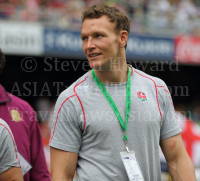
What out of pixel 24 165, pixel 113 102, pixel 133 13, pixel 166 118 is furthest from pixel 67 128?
pixel 133 13

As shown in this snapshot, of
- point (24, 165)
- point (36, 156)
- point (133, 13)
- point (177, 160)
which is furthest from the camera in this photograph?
point (133, 13)

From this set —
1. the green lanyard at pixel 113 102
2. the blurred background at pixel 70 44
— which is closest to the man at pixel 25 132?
the green lanyard at pixel 113 102

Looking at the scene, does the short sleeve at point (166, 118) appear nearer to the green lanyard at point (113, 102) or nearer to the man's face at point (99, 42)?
the green lanyard at point (113, 102)

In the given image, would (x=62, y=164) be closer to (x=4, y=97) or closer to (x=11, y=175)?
(x=11, y=175)

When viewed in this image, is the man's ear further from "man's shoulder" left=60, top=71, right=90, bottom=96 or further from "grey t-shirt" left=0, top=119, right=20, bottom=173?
"grey t-shirt" left=0, top=119, right=20, bottom=173

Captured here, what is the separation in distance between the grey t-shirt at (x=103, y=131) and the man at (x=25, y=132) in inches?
24.7

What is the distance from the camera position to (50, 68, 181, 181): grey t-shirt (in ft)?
7.56

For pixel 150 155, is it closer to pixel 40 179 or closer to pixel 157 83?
pixel 157 83

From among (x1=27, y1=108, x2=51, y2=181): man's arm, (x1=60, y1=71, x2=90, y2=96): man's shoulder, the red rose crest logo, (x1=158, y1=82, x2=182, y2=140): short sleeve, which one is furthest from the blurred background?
(x1=60, y1=71, x2=90, y2=96): man's shoulder

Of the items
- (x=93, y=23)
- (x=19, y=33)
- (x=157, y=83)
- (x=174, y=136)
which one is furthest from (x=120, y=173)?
(x=19, y=33)

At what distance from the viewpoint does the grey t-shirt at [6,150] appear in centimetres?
215

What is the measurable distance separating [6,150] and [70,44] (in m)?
7.96

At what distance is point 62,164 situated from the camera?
232 cm

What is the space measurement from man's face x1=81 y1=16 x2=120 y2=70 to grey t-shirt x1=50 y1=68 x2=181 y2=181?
6.8 inches
